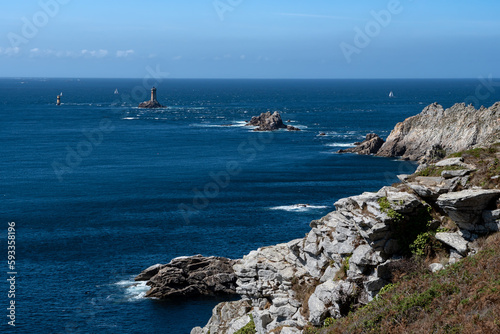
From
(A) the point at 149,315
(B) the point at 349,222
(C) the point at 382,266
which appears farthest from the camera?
(A) the point at 149,315

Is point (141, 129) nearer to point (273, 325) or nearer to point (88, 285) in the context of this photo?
point (88, 285)

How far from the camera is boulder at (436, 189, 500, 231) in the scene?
24.2 meters

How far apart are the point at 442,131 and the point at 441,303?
111m

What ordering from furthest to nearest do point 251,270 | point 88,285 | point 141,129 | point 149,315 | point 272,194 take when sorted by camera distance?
1. point 141,129
2. point 272,194
3. point 88,285
4. point 149,315
5. point 251,270

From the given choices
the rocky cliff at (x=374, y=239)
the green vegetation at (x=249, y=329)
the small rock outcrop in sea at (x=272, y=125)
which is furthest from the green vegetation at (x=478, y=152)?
the small rock outcrop in sea at (x=272, y=125)

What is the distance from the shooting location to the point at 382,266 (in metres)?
24.9

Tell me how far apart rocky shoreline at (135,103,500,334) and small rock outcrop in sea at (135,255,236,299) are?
26.2 meters

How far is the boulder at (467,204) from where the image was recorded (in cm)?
2423

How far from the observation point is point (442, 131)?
414 ft

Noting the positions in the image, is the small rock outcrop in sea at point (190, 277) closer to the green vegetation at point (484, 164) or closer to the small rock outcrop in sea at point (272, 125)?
the green vegetation at point (484, 164)

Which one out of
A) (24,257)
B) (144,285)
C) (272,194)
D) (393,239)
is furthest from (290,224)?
(393,239)

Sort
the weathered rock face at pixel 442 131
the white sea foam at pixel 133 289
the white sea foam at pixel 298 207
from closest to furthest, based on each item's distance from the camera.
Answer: the white sea foam at pixel 133 289 → the white sea foam at pixel 298 207 → the weathered rock face at pixel 442 131

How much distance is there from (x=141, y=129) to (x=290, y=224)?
12155cm

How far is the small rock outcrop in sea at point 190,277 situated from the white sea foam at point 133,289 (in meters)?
0.61
